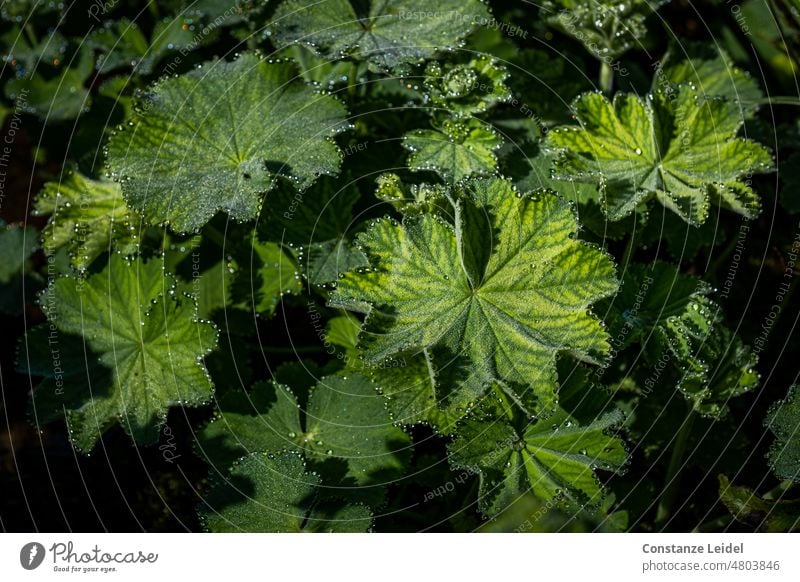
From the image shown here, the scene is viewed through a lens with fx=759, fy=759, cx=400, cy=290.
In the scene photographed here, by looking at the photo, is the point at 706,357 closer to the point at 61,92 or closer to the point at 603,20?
the point at 603,20

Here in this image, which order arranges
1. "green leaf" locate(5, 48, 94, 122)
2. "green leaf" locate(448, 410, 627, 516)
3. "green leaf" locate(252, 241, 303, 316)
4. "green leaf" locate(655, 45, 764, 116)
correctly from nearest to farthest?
"green leaf" locate(448, 410, 627, 516), "green leaf" locate(252, 241, 303, 316), "green leaf" locate(655, 45, 764, 116), "green leaf" locate(5, 48, 94, 122)

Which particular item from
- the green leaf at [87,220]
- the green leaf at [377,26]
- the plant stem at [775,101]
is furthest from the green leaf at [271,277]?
the plant stem at [775,101]

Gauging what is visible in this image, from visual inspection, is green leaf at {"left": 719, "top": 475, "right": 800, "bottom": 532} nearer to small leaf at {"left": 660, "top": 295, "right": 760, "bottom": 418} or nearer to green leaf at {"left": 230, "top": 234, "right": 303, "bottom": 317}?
small leaf at {"left": 660, "top": 295, "right": 760, "bottom": 418}

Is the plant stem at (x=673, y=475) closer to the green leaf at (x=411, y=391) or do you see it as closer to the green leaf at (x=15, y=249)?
the green leaf at (x=411, y=391)

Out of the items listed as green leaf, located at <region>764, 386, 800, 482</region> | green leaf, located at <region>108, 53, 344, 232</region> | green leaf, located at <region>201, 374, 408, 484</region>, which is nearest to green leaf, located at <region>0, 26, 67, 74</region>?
green leaf, located at <region>108, 53, 344, 232</region>

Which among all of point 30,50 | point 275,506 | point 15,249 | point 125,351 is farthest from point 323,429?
point 30,50

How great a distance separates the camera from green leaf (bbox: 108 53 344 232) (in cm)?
211

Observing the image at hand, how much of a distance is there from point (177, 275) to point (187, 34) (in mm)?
878

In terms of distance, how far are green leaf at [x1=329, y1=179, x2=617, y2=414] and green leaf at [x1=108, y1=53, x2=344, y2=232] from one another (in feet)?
1.28

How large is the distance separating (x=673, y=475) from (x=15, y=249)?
239 cm

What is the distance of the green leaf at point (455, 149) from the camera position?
221 cm

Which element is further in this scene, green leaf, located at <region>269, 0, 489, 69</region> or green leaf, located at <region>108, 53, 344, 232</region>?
green leaf, located at <region>269, 0, 489, 69</region>

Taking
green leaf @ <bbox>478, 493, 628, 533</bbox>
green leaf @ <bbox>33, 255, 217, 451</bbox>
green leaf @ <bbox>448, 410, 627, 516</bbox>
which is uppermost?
green leaf @ <bbox>33, 255, 217, 451</bbox>

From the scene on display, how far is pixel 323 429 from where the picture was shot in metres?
2.23
